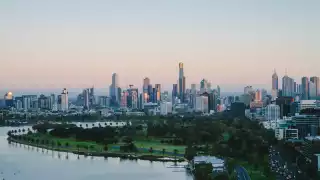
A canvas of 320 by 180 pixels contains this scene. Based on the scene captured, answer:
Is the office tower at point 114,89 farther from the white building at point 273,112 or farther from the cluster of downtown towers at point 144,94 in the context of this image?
the white building at point 273,112

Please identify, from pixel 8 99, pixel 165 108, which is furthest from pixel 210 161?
pixel 8 99

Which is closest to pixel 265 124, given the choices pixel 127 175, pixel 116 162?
pixel 116 162

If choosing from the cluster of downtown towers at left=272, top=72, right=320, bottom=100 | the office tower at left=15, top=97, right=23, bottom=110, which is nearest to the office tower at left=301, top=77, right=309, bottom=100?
the cluster of downtown towers at left=272, top=72, right=320, bottom=100

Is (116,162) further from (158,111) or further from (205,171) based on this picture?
(158,111)

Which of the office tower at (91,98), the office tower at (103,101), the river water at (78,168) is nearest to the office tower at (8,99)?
the office tower at (91,98)

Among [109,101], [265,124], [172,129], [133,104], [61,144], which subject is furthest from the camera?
[109,101]

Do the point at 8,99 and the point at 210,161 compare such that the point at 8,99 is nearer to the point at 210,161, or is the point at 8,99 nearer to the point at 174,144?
the point at 174,144
